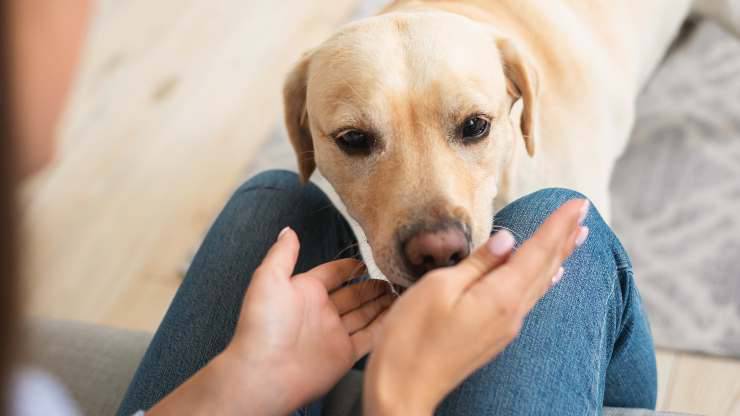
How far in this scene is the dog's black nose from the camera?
4.36 feet

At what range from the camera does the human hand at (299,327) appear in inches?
42.7

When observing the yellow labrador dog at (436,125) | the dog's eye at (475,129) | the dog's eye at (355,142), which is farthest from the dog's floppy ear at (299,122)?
the dog's eye at (475,129)

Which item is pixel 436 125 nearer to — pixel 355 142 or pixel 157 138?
pixel 355 142

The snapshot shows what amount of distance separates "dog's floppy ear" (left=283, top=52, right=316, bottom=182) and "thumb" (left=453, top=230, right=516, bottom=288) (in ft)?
2.78

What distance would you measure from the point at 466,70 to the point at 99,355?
94cm

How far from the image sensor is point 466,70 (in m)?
1.53

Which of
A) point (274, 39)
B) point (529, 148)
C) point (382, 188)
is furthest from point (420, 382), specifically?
point (274, 39)

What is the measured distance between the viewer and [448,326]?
938mm

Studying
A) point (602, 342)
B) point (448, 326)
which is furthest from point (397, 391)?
point (602, 342)

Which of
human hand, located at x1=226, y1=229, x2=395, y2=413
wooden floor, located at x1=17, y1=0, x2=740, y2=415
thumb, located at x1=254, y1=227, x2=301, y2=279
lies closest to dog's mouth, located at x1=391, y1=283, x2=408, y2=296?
human hand, located at x1=226, y1=229, x2=395, y2=413

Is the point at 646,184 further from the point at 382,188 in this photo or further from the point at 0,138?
the point at 0,138

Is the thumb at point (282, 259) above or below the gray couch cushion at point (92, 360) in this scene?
above

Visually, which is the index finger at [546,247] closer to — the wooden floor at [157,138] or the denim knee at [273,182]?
the denim knee at [273,182]

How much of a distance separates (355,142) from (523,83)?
1.42ft
